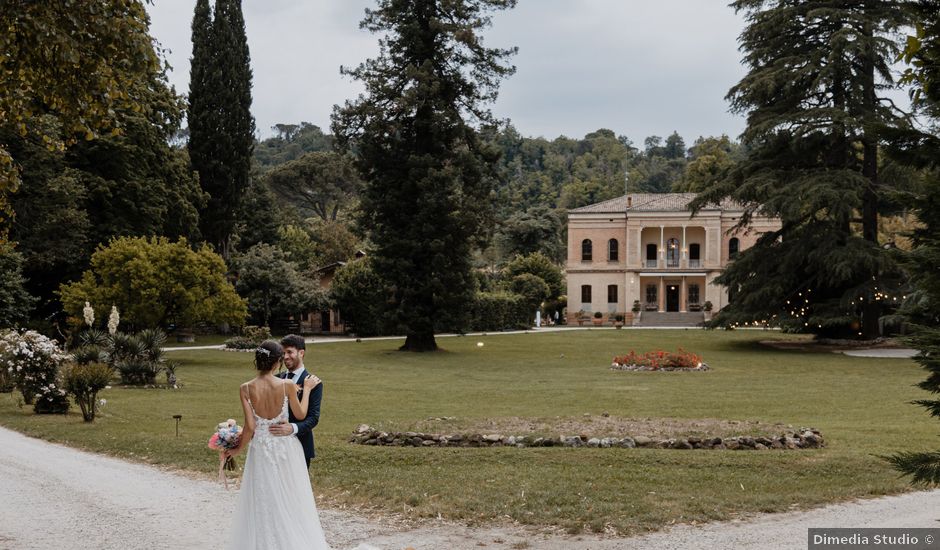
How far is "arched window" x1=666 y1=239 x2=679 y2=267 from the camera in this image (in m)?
61.1

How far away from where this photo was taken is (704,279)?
60625 millimetres

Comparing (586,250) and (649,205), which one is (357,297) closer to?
(586,250)

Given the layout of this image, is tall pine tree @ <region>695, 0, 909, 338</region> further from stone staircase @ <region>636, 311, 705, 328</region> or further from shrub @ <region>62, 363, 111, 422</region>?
shrub @ <region>62, 363, 111, 422</region>

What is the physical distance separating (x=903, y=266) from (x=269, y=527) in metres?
4.97

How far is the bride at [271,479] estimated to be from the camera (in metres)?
5.75

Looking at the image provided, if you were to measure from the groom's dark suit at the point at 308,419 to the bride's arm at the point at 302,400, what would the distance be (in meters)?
0.06

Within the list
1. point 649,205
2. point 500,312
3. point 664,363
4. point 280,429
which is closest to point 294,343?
point 280,429

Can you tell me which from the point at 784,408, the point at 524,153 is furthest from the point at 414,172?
the point at 524,153

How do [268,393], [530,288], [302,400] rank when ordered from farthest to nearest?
1. [530,288]
2. [302,400]
3. [268,393]

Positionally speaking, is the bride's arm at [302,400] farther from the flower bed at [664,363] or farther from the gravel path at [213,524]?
the flower bed at [664,363]

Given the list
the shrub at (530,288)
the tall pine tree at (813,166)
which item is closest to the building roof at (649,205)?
the shrub at (530,288)

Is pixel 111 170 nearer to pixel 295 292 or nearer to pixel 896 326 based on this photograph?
pixel 295 292

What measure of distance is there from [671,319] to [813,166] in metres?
24.5

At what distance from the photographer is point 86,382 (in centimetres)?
1427
